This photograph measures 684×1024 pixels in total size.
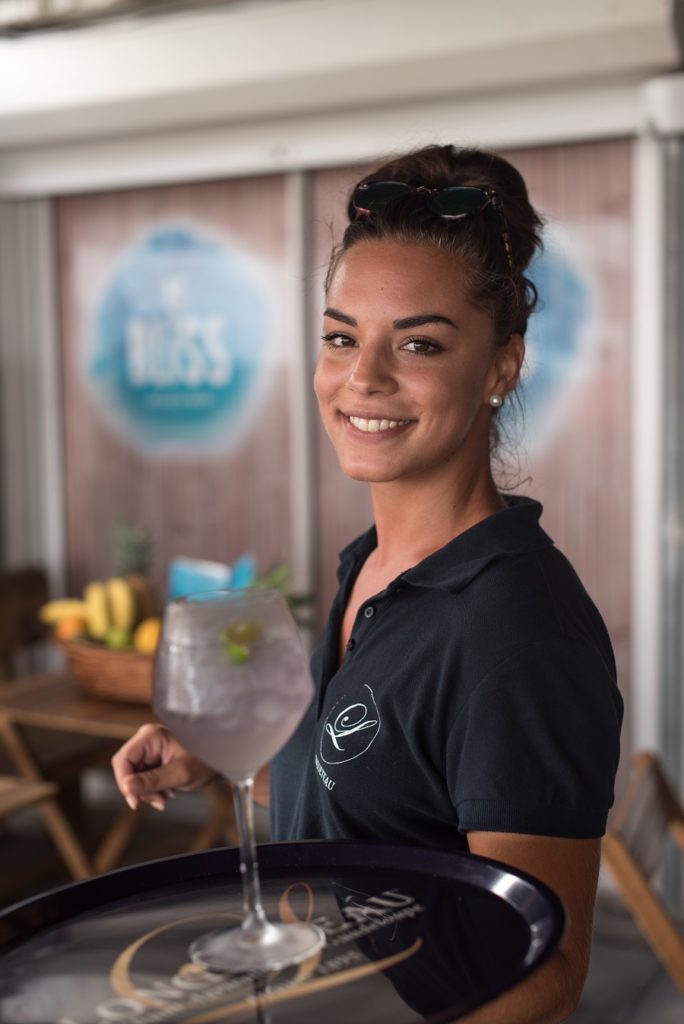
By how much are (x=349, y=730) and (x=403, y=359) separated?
14.3 inches

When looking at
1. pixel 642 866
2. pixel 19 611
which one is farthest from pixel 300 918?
pixel 19 611

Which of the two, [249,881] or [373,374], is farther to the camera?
[373,374]

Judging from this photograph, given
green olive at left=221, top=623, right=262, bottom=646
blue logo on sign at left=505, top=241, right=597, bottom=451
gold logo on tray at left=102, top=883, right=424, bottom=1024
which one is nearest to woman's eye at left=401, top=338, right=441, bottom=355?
green olive at left=221, top=623, right=262, bottom=646

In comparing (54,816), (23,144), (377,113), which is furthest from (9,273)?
(54,816)

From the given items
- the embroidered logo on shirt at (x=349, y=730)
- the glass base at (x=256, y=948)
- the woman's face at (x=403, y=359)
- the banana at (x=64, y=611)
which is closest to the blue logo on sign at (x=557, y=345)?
the banana at (x=64, y=611)

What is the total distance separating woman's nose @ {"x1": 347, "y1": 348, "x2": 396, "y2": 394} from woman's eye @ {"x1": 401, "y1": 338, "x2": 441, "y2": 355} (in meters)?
0.02

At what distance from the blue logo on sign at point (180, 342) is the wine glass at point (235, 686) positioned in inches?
138

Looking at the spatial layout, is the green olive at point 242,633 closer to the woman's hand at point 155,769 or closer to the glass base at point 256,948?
the glass base at point 256,948

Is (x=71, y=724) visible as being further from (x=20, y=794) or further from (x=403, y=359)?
(x=403, y=359)

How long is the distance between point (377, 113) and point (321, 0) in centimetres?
54

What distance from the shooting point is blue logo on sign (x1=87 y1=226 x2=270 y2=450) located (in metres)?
4.39

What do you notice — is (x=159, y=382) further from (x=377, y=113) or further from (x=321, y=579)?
(x=377, y=113)

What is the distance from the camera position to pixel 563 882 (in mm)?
1013

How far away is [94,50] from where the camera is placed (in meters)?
3.77
